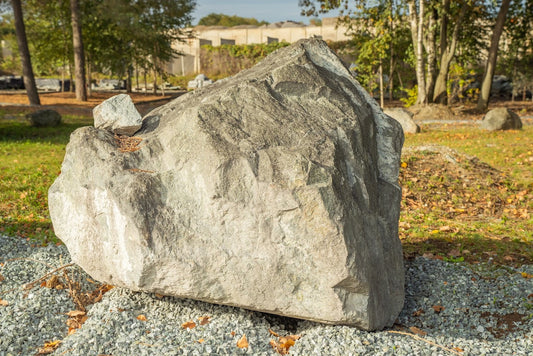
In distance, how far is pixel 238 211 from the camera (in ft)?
12.0

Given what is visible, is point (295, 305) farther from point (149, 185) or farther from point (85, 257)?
point (85, 257)

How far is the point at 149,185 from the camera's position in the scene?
12.4 feet

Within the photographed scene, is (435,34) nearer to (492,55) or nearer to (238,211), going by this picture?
(492,55)

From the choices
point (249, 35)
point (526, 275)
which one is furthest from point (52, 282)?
point (249, 35)

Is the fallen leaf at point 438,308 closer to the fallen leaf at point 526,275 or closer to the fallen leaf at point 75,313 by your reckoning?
the fallen leaf at point 526,275

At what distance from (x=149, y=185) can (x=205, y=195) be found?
432mm

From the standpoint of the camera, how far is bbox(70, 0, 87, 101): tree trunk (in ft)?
73.8

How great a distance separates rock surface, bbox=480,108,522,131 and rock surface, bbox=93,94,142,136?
1450 cm

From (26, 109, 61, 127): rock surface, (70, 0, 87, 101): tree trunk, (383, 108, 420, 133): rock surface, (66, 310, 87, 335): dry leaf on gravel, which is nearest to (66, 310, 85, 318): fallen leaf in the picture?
(66, 310, 87, 335): dry leaf on gravel

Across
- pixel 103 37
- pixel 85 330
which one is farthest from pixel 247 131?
pixel 103 37

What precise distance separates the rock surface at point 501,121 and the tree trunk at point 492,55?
5.36 m

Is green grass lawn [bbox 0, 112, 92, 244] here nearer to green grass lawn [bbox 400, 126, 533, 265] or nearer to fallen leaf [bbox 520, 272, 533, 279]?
green grass lawn [bbox 400, 126, 533, 265]

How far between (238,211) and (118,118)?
5.00 feet

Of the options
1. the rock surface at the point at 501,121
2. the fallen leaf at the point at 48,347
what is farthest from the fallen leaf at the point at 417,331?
the rock surface at the point at 501,121
